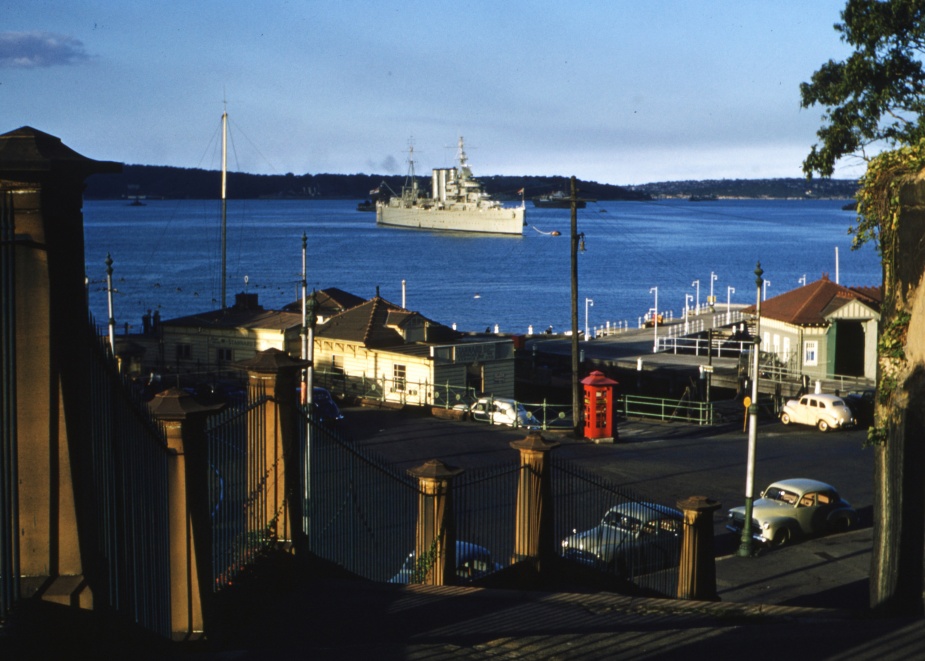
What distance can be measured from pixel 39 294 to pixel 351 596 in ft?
15.3

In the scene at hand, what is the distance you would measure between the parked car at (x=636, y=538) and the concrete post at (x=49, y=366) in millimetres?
8299

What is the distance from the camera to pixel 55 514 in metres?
4.58

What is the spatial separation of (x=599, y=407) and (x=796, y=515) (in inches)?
351

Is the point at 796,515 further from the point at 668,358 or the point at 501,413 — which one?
the point at 668,358

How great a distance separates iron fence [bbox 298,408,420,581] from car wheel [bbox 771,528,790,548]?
7.82 meters

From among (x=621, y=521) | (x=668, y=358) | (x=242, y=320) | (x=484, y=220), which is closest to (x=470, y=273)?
(x=484, y=220)

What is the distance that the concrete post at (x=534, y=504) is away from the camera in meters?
11.2

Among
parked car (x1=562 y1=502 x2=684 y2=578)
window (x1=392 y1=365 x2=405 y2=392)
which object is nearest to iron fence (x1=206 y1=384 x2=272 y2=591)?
parked car (x1=562 y1=502 x2=684 y2=578)

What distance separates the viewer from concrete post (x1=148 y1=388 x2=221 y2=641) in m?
6.45

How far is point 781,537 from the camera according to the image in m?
16.9

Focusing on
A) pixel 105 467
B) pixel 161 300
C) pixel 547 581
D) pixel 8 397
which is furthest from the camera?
pixel 161 300

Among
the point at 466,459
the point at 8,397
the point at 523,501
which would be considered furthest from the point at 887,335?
the point at 466,459

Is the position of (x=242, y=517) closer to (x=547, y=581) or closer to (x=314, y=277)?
(x=547, y=581)

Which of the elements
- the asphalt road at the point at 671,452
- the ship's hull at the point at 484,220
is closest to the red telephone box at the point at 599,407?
the asphalt road at the point at 671,452
